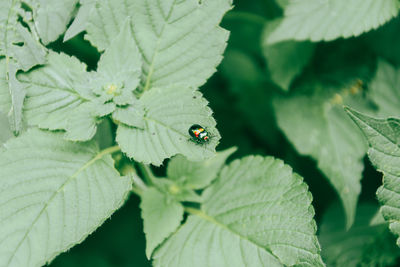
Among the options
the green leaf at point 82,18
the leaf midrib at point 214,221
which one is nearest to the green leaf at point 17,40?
the green leaf at point 82,18

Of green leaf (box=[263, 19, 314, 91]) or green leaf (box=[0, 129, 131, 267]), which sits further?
green leaf (box=[263, 19, 314, 91])

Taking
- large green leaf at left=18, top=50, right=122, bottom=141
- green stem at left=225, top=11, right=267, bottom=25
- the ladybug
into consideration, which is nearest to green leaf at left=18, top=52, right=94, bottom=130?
large green leaf at left=18, top=50, right=122, bottom=141

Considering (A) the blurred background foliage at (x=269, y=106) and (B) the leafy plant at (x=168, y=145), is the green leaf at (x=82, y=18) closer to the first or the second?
(B) the leafy plant at (x=168, y=145)

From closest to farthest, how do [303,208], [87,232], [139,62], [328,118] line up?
[87,232]
[303,208]
[139,62]
[328,118]

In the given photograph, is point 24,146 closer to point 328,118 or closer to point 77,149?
point 77,149

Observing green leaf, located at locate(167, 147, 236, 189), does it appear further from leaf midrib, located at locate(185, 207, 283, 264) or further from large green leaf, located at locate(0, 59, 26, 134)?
large green leaf, located at locate(0, 59, 26, 134)

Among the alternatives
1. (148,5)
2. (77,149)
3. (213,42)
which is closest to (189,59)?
(213,42)
